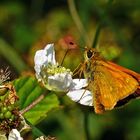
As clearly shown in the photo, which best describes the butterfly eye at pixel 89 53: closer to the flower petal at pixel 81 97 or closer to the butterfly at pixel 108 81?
the butterfly at pixel 108 81

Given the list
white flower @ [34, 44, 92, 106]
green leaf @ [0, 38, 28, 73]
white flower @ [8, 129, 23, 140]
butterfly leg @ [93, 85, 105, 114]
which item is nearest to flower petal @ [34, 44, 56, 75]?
white flower @ [34, 44, 92, 106]

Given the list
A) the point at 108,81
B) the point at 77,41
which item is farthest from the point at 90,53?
the point at 77,41

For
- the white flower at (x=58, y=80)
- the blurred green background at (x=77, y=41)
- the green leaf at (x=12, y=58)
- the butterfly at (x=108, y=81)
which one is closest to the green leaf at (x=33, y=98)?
the white flower at (x=58, y=80)

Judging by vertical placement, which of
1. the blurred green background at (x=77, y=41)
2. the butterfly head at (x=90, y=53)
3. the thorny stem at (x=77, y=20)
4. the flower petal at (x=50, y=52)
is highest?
the flower petal at (x=50, y=52)

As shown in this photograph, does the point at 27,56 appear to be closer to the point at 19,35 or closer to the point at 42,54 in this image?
the point at 19,35

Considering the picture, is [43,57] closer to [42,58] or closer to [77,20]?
[42,58]
